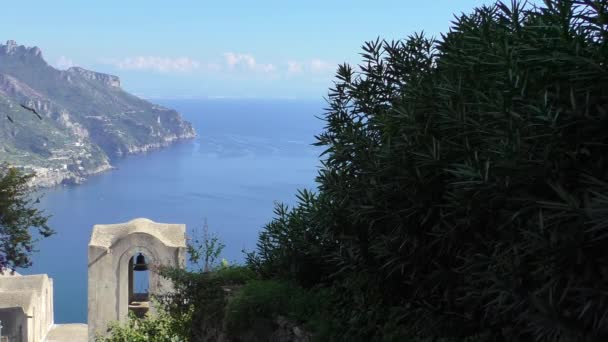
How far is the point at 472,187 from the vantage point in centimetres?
390

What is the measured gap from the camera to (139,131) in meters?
125

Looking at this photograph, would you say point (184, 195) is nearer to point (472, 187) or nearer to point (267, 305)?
point (267, 305)

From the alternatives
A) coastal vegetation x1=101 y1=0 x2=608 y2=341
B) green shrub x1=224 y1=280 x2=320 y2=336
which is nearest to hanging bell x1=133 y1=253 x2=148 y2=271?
coastal vegetation x1=101 y1=0 x2=608 y2=341

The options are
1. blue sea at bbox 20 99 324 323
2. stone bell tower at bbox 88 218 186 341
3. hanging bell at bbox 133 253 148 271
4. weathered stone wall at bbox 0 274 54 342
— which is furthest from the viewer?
blue sea at bbox 20 99 324 323

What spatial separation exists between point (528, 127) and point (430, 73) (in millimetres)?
2088

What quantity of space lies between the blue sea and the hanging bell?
2402 centimetres

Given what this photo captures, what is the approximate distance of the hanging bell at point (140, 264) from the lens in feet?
51.7

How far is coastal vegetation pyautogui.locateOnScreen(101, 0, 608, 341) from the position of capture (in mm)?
3344

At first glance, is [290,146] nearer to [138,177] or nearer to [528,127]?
[138,177]

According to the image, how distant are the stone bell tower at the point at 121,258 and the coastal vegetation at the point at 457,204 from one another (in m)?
7.88

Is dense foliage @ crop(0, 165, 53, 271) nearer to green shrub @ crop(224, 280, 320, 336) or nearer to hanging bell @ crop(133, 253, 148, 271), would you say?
hanging bell @ crop(133, 253, 148, 271)

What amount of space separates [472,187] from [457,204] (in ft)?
1.05

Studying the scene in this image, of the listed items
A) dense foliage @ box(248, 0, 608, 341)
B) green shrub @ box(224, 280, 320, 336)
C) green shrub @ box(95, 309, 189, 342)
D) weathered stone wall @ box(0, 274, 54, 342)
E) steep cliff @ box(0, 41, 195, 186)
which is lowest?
weathered stone wall @ box(0, 274, 54, 342)

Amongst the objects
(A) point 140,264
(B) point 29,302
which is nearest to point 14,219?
(A) point 140,264
